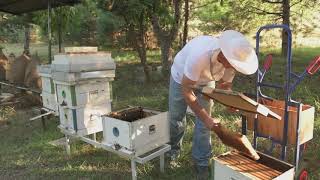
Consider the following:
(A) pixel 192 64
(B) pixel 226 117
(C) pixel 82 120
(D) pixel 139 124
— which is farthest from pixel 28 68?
(A) pixel 192 64

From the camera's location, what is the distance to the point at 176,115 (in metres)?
4.12

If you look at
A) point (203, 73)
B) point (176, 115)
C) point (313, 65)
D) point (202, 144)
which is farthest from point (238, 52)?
point (176, 115)

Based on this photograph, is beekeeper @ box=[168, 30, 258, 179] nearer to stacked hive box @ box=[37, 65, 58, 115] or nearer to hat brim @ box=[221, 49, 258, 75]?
hat brim @ box=[221, 49, 258, 75]

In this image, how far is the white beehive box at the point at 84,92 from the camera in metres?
4.47

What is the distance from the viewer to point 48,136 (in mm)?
5750

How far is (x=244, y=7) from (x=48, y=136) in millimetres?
6847

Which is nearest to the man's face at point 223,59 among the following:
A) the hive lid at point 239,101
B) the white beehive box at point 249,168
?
the hive lid at point 239,101

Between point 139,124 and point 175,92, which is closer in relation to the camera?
point 139,124

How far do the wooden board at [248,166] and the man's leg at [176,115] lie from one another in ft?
3.11

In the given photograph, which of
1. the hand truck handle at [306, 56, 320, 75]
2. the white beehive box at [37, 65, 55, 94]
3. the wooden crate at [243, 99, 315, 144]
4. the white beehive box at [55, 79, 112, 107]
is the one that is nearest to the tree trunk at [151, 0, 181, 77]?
the white beehive box at [37, 65, 55, 94]

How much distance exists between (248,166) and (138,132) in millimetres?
1207

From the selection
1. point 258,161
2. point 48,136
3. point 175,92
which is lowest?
point 48,136

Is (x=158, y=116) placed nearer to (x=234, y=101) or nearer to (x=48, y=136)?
(x=234, y=101)

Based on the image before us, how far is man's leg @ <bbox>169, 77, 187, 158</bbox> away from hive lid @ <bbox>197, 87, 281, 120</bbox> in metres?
0.81
